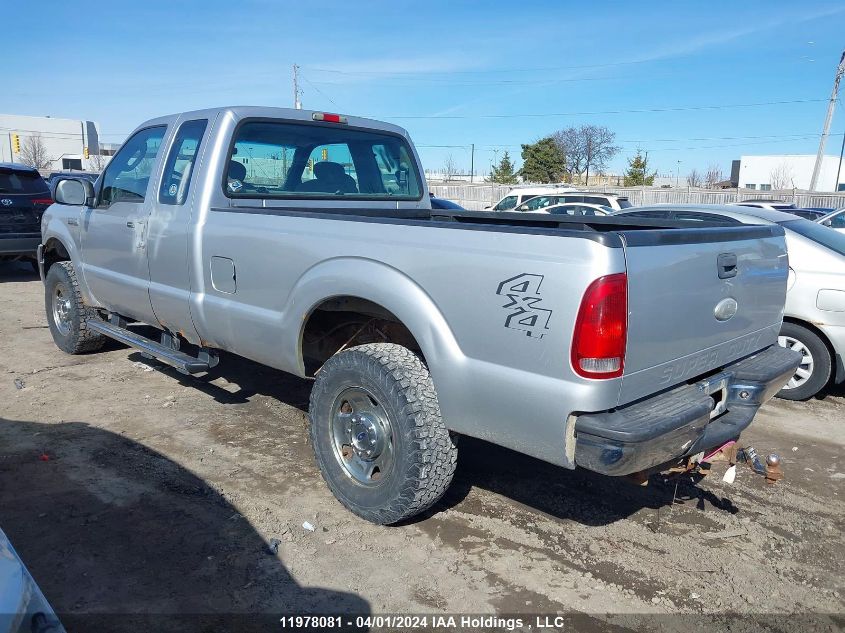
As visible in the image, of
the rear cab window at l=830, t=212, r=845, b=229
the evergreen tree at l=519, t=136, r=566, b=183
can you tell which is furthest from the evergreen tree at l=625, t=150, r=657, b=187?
the rear cab window at l=830, t=212, r=845, b=229

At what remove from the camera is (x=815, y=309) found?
5.63m

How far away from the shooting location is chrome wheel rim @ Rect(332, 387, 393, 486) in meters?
3.42

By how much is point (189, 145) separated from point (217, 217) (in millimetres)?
822

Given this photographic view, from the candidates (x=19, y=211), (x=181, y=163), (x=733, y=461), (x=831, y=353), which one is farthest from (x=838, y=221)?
(x=19, y=211)

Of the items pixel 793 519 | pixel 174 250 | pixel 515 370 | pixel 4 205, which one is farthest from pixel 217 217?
pixel 4 205

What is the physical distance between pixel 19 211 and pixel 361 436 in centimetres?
983

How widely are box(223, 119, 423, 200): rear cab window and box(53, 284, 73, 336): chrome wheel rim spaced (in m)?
2.85

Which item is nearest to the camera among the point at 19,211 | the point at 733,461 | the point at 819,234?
the point at 733,461

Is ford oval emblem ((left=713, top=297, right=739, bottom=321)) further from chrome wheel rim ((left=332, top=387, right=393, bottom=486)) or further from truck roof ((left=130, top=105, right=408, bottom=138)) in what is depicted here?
truck roof ((left=130, top=105, right=408, bottom=138))

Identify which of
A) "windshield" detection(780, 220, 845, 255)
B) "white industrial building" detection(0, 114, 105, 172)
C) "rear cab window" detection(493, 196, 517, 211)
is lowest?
"rear cab window" detection(493, 196, 517, 211)

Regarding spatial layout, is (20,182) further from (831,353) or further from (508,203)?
(508,203)

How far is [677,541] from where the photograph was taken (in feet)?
11.6

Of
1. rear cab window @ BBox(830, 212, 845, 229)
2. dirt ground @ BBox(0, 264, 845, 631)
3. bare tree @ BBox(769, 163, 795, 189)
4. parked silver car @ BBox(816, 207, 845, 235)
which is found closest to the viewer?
dirt ground @ BBox(0, 264, 845, 631)

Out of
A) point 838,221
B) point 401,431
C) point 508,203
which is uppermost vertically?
point 838,221
